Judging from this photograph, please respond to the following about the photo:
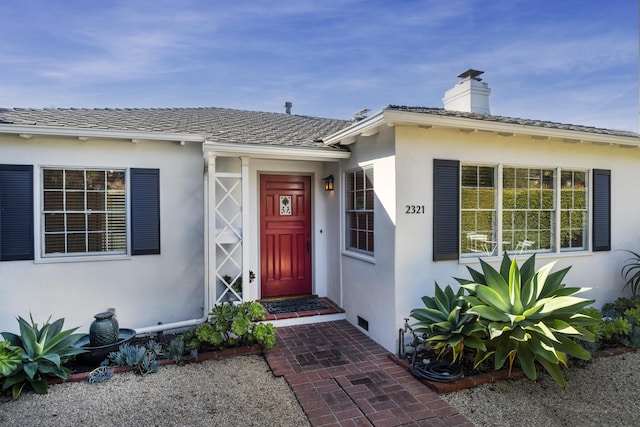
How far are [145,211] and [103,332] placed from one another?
79.7 inches

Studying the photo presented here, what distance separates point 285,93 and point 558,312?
10.5 metres

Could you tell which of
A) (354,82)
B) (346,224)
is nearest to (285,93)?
(354,82)

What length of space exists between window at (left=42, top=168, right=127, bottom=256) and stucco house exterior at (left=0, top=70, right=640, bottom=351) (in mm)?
21

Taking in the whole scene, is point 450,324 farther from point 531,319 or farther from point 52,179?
point 52,179

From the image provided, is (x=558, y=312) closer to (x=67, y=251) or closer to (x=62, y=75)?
(x=67, y=251)

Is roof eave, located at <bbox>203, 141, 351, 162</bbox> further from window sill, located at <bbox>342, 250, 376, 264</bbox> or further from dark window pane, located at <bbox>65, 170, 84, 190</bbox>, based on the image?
dark window pane, located at <bbox>65, 170, 84, 190</bbox>

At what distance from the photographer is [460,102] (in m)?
7.71

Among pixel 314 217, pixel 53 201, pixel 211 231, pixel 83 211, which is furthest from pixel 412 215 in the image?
pixel 53 201

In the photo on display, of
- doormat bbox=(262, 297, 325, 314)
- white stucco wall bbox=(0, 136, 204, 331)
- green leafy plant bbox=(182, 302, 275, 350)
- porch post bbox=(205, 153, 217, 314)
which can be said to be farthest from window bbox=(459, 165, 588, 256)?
white stucco wall bbox=(0, 136, 204, 331)

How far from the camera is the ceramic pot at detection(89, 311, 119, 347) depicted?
448cm

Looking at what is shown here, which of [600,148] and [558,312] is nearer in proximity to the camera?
[558,312]

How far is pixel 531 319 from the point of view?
12.5ft

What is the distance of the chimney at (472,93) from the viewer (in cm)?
744

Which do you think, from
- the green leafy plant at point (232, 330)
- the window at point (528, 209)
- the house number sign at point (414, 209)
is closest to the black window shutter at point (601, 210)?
the window at point (528, 209)
